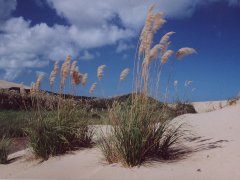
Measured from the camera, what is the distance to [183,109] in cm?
1711

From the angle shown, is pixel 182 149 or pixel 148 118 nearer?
pixel 148 118

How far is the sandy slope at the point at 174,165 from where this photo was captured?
6535 millimetres

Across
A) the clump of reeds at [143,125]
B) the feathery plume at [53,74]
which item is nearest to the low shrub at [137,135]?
the clump of reeds at [143,125]

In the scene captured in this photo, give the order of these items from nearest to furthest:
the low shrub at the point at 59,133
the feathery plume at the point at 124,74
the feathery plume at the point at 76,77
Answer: the feathery plume at the point at 124,74 → the low shrub at the point at 59,133 → the feathery plume at the point at 76,77

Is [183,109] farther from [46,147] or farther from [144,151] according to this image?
[144,151]

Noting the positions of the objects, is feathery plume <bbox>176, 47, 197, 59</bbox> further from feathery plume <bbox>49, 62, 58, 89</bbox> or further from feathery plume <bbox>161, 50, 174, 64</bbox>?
feathery plume <bbox>49, 62, 58, 89</bbox>

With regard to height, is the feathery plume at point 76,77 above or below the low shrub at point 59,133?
above

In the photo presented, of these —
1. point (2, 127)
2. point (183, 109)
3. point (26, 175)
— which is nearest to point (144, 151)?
point (26, 175)

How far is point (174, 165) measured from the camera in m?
7.00

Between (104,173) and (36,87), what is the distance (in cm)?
333

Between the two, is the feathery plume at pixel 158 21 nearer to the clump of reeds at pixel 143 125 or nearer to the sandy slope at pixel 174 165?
the clump of reeds at pixel 143 125

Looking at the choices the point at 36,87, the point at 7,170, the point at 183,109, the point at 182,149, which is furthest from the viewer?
the point at 183,109

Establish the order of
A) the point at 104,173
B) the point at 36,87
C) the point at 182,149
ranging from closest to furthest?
the point at 104,173 → the point at 182,149 → the point at 36,87

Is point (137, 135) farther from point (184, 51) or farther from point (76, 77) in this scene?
point (76, 77)
